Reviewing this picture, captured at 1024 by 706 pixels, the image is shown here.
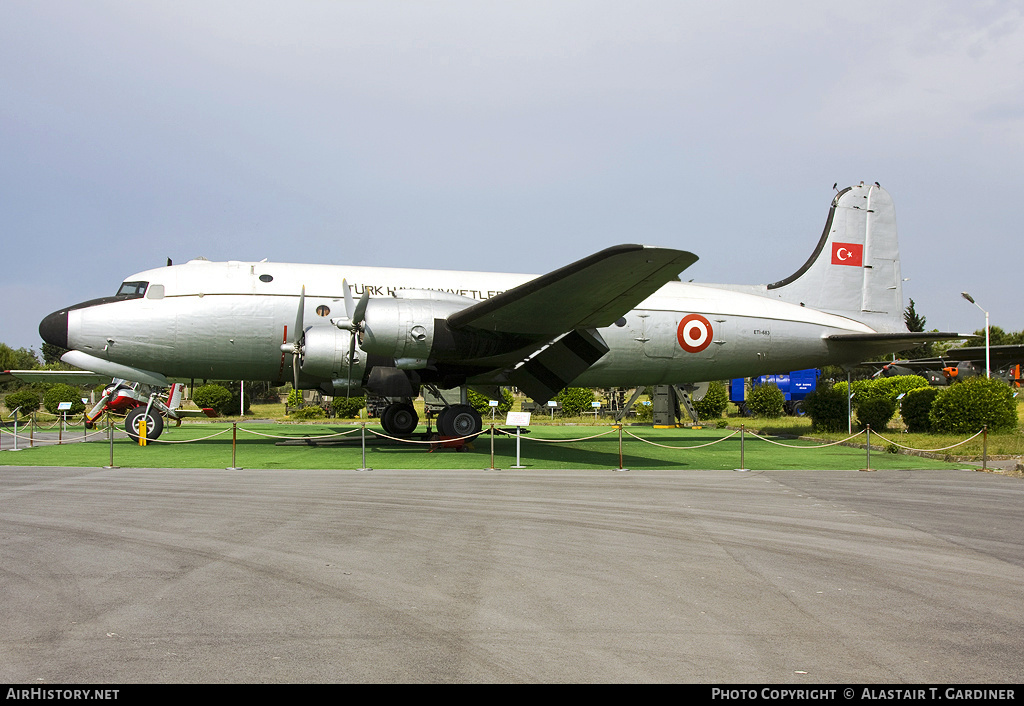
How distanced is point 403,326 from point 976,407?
1520 centimetres

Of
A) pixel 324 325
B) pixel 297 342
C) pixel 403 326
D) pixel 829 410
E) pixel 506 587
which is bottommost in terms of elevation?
pixel 506 587

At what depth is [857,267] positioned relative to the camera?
66.1ft

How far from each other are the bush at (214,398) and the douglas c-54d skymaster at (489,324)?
20.9m

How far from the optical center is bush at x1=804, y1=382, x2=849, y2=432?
22.0 metres

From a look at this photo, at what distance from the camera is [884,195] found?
20375 millimetres

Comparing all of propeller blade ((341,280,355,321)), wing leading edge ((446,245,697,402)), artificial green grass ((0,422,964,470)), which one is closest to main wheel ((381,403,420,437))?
artificial green grass ((0,422,964,470))

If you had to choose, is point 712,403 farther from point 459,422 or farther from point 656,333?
point 459,422

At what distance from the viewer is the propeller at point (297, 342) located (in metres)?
15.2

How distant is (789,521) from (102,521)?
7.32 metres

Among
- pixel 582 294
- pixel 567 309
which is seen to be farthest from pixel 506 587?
pixel 567 309

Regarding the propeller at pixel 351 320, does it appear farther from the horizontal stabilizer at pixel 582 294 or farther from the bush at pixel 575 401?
the bush at pixel 575 401

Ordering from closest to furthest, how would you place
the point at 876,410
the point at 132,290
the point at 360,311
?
the point at 360,311, the point at 132,290, the point at 876,410

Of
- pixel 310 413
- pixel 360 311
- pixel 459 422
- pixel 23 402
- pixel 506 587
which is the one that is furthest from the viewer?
pixel 310 413

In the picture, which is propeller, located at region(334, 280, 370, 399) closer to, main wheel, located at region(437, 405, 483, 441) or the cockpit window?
main wheel, located at region(437, 405, 483, 441)
